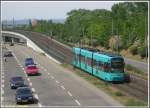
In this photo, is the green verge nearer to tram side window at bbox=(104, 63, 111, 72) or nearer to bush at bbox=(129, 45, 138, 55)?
tram side window at bbox=(104, 63, 111, 72)

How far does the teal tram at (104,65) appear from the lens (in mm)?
53500

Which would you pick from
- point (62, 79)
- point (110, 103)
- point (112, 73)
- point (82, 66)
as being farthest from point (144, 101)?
point (82, 66)

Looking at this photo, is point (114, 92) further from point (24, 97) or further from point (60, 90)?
point (24, 97)

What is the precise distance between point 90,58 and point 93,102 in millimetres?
20139

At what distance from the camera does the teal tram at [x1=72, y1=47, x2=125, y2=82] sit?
53.5 meters

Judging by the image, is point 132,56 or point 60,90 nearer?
point 60,90

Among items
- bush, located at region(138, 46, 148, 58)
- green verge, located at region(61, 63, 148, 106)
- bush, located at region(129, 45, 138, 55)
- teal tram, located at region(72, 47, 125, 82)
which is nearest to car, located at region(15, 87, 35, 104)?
green verge, located at region(61, 63, 148, 106)

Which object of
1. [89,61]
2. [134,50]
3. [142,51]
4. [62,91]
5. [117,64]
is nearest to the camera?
[62,91]

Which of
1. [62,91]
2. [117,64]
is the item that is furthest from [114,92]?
[117,64]

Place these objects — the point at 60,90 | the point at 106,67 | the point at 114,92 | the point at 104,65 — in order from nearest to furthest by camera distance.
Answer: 1. the point at 114,92
2. the point at 60,90
3. the point at 106,67
4. the point at 104,65

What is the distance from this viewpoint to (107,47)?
125625 mm

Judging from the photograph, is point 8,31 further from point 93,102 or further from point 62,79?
point 93,102

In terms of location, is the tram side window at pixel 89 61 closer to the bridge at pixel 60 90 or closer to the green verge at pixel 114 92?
the green verge at pixel 114 92

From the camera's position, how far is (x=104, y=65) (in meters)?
54.8
